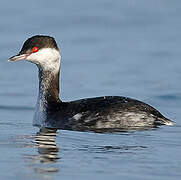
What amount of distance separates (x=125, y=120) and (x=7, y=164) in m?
3.62

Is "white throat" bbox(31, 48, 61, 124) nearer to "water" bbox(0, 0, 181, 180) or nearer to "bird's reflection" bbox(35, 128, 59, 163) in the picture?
"water" bbox(0, 0, 181, 180)

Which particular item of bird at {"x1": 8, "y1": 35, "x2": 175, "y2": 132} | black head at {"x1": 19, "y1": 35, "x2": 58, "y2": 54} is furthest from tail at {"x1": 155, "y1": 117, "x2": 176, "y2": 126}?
black head at {"x1": 19, "y1": 35, "x2": 58, "y2": 54}

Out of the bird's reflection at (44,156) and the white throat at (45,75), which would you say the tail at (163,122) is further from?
the white throat at (45,75)

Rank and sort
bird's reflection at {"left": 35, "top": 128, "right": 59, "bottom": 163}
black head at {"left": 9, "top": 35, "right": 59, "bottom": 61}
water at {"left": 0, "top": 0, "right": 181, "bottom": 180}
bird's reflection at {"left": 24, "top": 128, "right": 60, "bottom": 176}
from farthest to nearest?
black head at {"left": 9, "top": 35, "right": 59, "bottom": 61}, bird's reflection at {"left": 35, "top": 128, "right": 59, "bottom": 163}, water at {"left": 0, "top": 0, "right": 181, "bottom": 180}, bird's reflection at {"left": 24, "top": 128, "right": 60, "bottom": 176}

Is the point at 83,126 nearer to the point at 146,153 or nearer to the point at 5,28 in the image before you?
the point at 146,153

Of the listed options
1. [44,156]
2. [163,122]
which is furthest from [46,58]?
[44,156]

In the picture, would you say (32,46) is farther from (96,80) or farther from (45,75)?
(96,80)

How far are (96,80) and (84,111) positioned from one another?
175 inches

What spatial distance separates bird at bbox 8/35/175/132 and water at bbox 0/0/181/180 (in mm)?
366

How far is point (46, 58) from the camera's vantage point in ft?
51.2

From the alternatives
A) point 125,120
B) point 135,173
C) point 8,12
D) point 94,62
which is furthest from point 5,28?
point 135,173

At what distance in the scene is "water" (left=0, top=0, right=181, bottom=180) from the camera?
11664mm

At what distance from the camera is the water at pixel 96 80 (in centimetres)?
1166

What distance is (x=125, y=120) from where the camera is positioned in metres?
14.8
